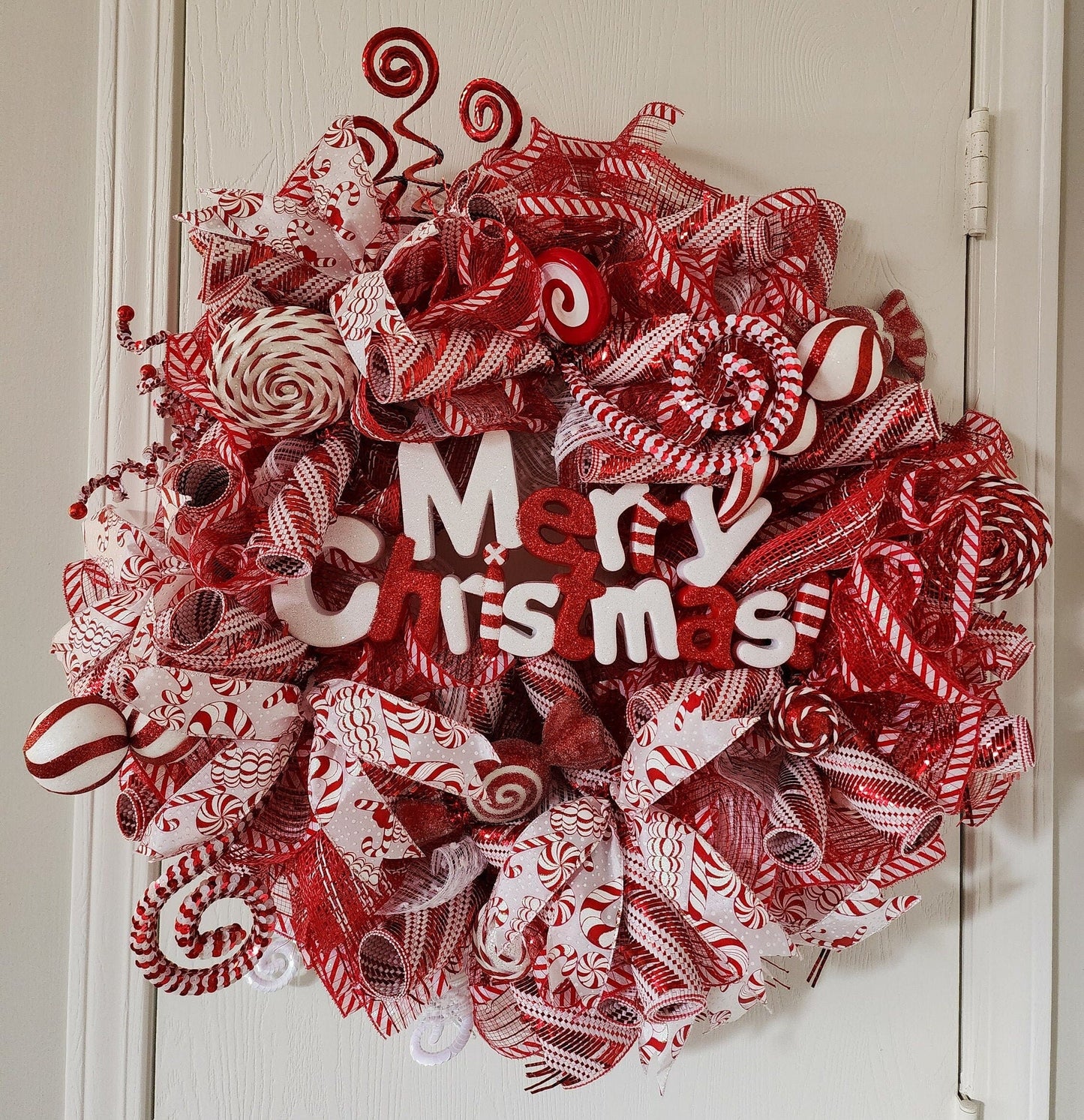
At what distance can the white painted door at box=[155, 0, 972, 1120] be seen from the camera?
669 mm

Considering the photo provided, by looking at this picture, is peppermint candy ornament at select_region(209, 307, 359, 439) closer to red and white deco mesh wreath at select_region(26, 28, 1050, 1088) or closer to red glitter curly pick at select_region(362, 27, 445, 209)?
red and white deco mesh wreath at select_region(26, 28, 1050, 1088)

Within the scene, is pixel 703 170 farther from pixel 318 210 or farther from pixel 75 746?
pixel 75 746

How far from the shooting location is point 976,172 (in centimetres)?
69

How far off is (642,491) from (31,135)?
0.63 metres

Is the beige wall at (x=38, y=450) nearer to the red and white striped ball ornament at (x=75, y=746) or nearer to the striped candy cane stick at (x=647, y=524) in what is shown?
the red and white striped ball ornament at (x=75, y=746)

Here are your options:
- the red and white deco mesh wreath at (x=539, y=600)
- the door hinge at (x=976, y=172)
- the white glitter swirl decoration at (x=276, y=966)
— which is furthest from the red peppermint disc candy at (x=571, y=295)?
the white glitter swirl decoration at (x=276, y=966)

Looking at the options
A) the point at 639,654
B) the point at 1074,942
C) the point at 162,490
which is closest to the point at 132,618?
the point at 162,490

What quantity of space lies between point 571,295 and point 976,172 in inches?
16.1

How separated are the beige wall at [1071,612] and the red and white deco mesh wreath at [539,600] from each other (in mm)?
146

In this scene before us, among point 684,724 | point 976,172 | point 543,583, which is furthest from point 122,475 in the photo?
point 976,172

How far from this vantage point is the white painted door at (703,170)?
67 cm

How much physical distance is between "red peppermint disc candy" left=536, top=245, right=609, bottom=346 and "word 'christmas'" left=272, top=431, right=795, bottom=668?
0.30ft

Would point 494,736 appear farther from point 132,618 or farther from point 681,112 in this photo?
point 681,112

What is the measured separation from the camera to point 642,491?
0.58 meters
